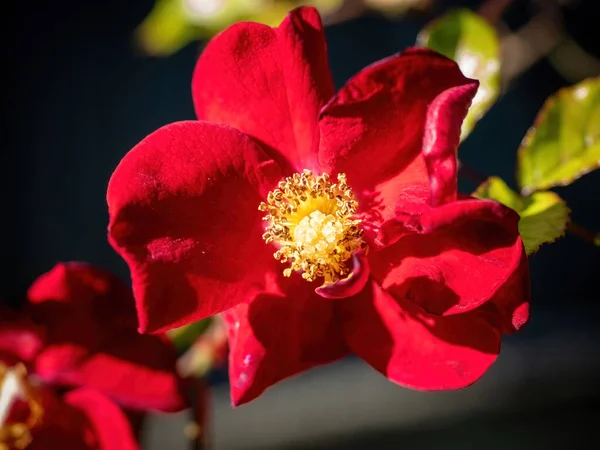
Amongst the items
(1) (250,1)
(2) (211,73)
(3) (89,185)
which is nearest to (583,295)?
(1) (250,1)

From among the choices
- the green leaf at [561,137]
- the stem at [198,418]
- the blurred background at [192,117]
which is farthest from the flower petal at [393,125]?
the blurred background at [192,117]

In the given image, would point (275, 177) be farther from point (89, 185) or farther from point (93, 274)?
point (89, 185)

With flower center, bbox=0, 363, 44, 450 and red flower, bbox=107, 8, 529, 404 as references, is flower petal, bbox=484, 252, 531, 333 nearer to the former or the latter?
red flower, bbox=107, 8, 529, 404

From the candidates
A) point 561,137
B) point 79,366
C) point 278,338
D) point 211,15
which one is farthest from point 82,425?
point 211,15

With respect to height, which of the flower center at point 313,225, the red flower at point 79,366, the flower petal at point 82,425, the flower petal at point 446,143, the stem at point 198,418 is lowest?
the stem at point 198,418

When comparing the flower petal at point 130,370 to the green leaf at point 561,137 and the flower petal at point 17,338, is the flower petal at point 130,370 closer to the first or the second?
the flower petal at point 17,338

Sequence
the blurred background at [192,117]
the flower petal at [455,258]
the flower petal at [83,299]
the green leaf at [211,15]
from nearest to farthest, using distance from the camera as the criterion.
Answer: the flower petal at [455,258] → the flower petal at [83,299] → the green leaf at [211,15] → the blurred background at [192,117]

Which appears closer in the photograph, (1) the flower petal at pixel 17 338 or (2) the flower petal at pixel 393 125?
(2) the flower petal at pixel 393 125

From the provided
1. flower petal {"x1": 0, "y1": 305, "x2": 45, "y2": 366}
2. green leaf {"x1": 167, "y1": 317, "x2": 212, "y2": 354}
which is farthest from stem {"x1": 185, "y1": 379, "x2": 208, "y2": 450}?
flower petal {"x1": 0, "y1": 305, "x2": 45, "y2": 366}
